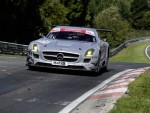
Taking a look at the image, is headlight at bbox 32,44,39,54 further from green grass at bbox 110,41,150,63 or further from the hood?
green grass at bbox 110,41,150,63

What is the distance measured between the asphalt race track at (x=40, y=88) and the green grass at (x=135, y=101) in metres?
0.97

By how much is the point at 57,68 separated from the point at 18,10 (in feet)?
118

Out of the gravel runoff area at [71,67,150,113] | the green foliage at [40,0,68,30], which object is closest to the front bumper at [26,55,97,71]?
the gravel runoff area at [71,67,150,113]

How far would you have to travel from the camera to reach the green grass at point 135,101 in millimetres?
6669

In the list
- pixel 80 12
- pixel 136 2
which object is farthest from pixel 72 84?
pixel 136 2

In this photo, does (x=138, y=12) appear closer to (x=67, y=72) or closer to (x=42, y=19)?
(x=42, y=19)

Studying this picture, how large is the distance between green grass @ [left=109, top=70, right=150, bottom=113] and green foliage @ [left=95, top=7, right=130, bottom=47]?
265 feet

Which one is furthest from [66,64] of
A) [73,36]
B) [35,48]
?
[73,36]

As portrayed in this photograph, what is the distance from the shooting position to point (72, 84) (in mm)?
10133

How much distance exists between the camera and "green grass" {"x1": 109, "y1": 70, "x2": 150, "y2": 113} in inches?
263

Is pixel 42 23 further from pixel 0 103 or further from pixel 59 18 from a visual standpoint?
pixel 0 103

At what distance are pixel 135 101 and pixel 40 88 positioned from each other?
2.55 m

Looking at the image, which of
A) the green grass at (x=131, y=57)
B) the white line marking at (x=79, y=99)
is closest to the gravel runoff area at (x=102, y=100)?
the white line marking at (x=79, y=99)

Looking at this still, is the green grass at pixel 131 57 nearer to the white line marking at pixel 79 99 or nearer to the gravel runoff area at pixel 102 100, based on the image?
the white line marking at pixel 79 99
